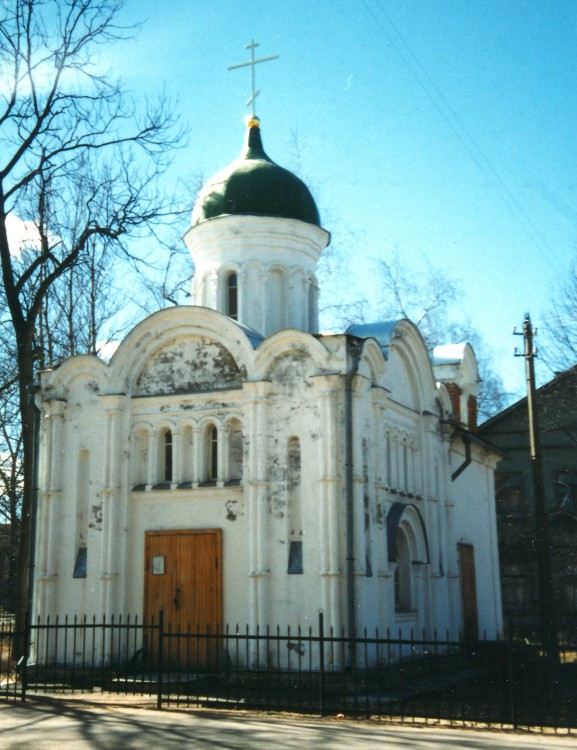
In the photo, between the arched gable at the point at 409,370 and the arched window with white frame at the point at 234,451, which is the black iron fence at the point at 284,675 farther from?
the arched gable at the point at 409,370

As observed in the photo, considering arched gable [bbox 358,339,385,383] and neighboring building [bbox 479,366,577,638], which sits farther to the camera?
neighboring building [bbox 479,366,577,638]

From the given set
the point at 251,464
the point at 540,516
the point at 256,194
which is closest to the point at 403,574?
the point at 540,516

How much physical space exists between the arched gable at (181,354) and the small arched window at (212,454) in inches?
33.4

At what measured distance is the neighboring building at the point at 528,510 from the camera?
108 feet

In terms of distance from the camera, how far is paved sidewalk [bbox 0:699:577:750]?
9445 millimetres

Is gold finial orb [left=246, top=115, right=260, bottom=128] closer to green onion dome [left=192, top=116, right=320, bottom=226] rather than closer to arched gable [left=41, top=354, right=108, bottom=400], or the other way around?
green onion dome [left=192, top=116, right=320, bottom=226]

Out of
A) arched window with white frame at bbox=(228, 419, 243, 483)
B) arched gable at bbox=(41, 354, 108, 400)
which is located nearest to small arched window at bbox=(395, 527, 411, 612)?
arched window with white frame at bbox=(228, 419, 243, 483)

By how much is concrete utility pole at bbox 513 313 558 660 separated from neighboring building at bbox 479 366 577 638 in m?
12.5

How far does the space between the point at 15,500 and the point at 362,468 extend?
15.3 meters

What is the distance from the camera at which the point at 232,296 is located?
62.3 ft

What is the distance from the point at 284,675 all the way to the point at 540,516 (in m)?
7.05

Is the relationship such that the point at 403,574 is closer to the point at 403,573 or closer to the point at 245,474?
the point at 403,573

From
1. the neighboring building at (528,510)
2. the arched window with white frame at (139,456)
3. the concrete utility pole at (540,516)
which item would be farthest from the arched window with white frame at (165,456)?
the neighboring building at (528,510)

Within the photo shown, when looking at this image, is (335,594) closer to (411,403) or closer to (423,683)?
(423,683)
